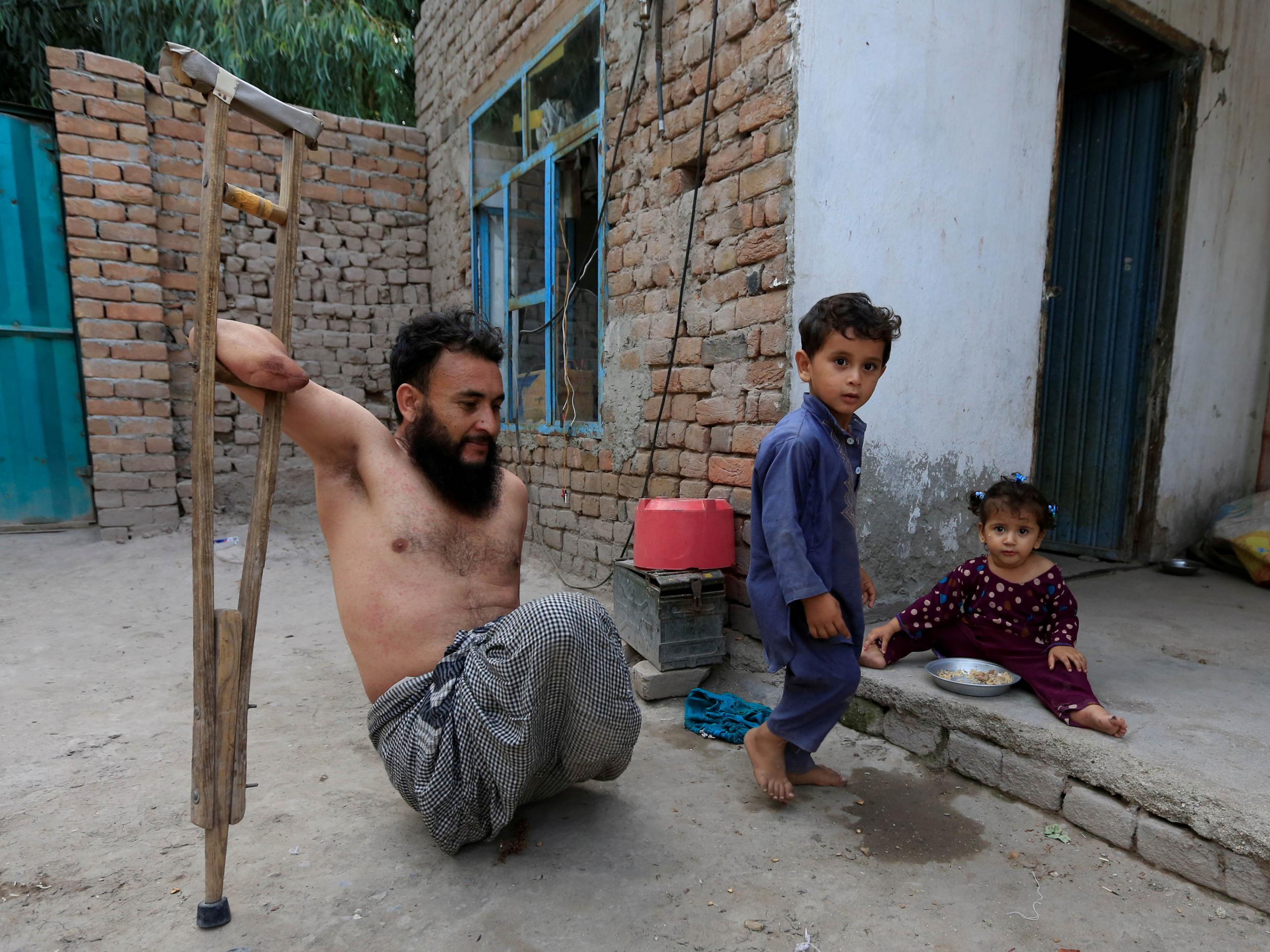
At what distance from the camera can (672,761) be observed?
8.16 ft

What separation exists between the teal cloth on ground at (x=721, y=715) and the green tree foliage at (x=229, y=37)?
9353mm

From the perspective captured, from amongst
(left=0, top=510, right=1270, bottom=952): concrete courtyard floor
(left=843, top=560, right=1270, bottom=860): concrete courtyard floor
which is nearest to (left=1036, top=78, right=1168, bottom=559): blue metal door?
(left=843, top=560, right=1270, bottom=860): concrete courtyard floor

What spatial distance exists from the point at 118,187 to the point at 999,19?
19.5 ft

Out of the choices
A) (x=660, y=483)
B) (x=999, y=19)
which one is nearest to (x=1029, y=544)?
(x=660, y=483)

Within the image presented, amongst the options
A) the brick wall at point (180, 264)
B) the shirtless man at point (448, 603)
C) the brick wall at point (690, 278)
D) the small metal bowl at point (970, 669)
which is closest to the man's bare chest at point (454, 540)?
the shirtless man at point (448, 603)

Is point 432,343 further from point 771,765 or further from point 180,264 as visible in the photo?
point 180,264

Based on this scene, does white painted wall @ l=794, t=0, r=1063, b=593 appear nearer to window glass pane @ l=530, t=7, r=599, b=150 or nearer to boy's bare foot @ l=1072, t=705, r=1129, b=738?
boy's bare foot @ l=1072, t=705, r=1129, b=738

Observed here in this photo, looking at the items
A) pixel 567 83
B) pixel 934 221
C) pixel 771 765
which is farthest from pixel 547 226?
pixel 771 765

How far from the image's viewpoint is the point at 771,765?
2211 mm

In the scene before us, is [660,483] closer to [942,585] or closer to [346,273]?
[942,585]

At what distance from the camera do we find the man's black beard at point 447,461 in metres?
1.99

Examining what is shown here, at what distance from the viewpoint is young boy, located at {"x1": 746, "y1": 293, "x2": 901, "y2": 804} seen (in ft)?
6.63

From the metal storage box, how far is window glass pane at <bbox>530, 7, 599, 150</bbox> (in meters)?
2.79

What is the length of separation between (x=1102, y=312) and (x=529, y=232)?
147 inches
